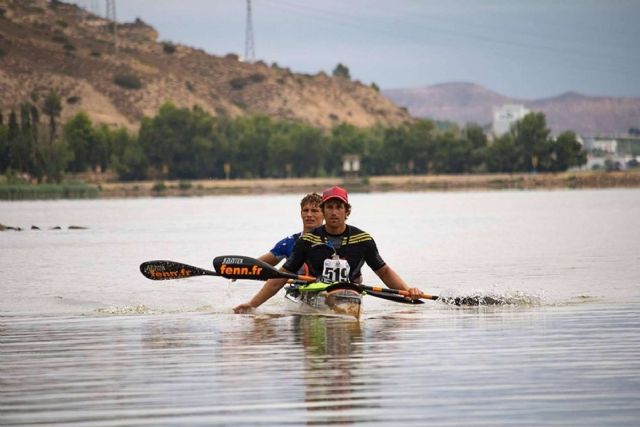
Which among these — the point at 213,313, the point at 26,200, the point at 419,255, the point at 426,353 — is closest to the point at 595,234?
the point at 419,255

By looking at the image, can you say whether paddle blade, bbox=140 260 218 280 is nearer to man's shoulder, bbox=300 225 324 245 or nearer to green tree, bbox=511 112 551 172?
man's shoulder, bbox=300 225 324 245

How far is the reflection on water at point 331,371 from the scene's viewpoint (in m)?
12.2

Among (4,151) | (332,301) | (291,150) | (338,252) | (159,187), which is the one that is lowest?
(159,187)

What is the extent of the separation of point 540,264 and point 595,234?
1722 cm

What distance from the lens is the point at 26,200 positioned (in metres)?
136

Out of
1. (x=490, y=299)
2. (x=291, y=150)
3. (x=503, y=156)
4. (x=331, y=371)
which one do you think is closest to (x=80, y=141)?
(x=291, y=150)

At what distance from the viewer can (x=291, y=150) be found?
183500 mm

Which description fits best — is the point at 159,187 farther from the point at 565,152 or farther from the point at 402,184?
the point at 565,152

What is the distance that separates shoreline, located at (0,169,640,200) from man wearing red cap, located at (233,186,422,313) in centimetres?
14068

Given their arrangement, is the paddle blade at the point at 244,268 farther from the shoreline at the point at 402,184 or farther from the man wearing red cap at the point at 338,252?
the shoreline at the point at 402,184

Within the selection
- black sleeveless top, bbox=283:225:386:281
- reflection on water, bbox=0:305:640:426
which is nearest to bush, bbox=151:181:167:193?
reflection on water, bbox=0:305:640:426

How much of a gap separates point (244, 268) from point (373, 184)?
165m

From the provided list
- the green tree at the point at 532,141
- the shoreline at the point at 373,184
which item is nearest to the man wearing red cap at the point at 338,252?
the shoreline at the point at 373,184

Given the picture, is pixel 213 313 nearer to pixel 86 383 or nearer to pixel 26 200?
pixel 86 383
